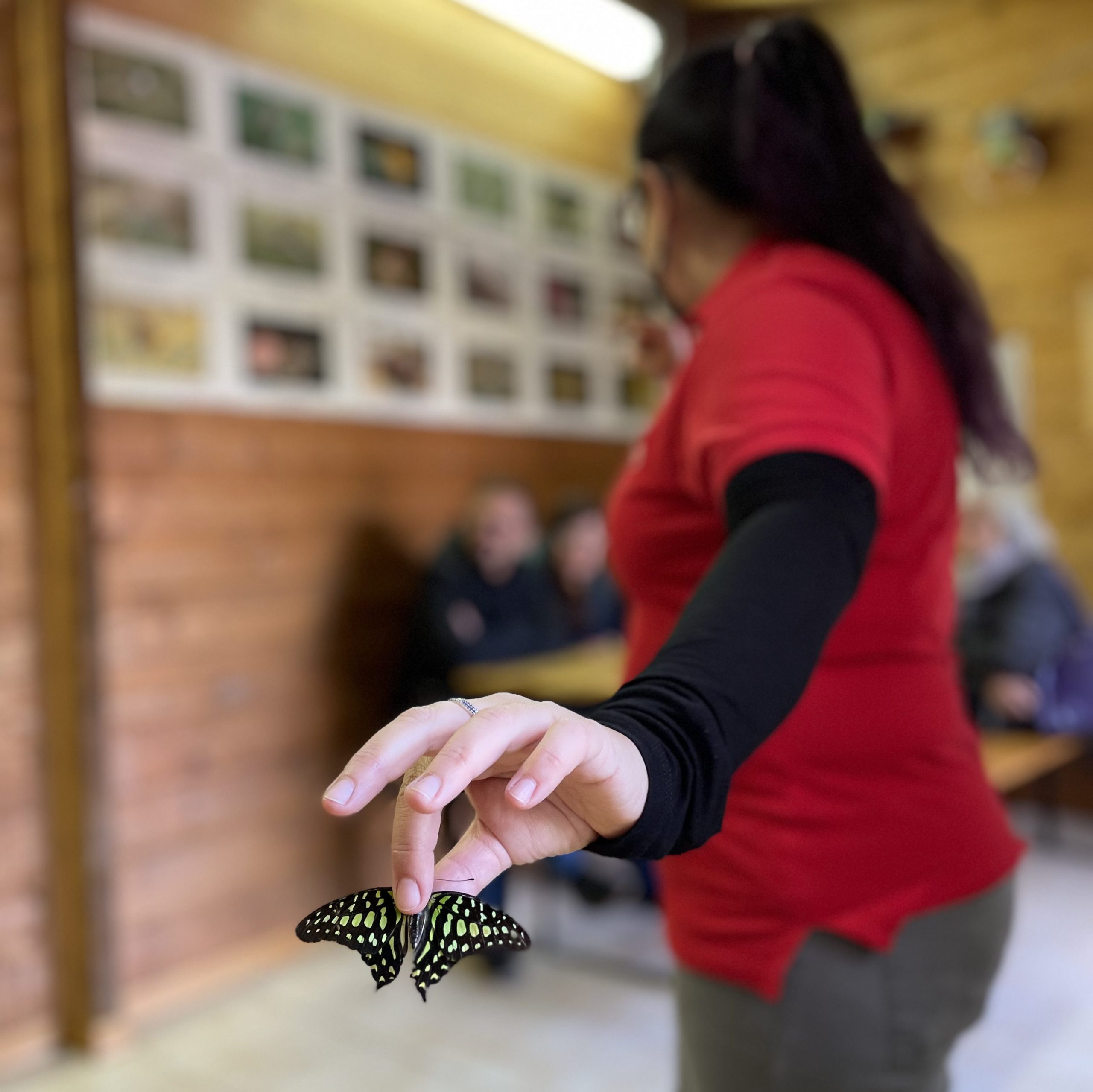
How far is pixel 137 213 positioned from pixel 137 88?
0.33m

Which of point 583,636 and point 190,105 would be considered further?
point 583,636

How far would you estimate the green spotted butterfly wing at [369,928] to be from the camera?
1.45 feet

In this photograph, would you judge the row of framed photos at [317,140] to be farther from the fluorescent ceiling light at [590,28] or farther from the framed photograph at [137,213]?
the fluorescent ceiling light at [590,28]

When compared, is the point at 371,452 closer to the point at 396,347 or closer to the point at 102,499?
the point at 396,347

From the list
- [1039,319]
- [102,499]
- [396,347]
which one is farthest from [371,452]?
[1039,319]

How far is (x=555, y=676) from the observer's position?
3221 millimetres

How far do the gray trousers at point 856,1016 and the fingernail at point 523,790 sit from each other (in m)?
0.45

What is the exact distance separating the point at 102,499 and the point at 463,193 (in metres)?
1.71

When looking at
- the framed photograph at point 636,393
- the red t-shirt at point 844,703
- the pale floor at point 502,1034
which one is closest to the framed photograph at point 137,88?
the framed photograph at point 636,393

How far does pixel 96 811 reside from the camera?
2762 mm

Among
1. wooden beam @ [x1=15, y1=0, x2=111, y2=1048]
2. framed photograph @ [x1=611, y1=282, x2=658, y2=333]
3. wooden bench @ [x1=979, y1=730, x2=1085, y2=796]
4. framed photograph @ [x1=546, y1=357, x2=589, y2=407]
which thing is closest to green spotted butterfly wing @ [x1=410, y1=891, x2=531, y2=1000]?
wooden beam @ [x1=15, y1=0, x2=111, y2=1048]

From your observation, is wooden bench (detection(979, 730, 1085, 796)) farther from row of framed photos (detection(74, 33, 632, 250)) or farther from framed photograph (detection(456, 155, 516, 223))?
framed photograph (detection(456, 155, 516, 223))

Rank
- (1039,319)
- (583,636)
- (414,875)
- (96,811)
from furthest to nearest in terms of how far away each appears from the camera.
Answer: (1039,319) < (583,636) < (96,811) < (414,875)

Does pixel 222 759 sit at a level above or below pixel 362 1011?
above
